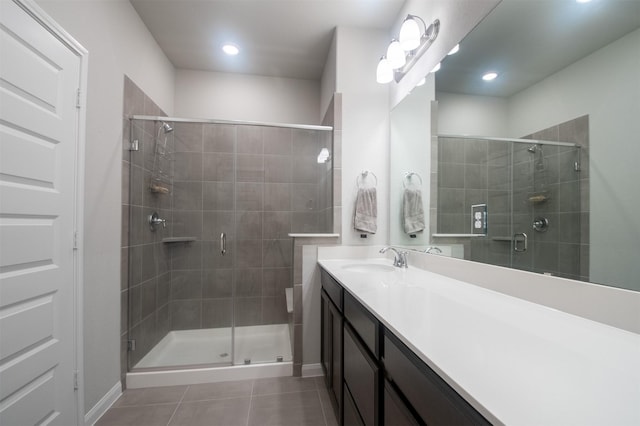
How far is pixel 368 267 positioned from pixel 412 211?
20.4 inches

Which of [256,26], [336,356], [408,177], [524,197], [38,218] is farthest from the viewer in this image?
[256,26]

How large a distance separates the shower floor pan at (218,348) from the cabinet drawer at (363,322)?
115 centimetres

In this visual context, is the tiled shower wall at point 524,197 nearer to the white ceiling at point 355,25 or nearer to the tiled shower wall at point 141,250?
the white ceiling at point 355,25

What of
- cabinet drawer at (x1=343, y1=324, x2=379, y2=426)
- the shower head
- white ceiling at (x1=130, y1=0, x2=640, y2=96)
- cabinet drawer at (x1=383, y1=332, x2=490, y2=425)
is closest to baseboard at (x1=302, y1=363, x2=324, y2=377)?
cabinet drawer at (x1=343, y1=324, x2=379, y2=426)

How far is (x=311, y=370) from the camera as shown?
6.27 ft

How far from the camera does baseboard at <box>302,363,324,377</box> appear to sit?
6.24 feet

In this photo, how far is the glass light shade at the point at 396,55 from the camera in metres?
1.71

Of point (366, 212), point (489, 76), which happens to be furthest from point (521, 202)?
point (366, 212)

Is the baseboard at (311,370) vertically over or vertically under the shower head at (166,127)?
under

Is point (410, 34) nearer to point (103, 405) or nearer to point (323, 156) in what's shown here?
point (323, 156)

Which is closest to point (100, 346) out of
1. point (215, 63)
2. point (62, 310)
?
point (62, 310)

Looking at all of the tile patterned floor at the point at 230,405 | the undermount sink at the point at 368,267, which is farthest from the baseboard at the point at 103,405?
the undermount sink at the point at 368,267

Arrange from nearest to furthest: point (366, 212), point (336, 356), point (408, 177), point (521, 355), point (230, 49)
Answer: point (521, 355)
point (336, 356)
point (408, 177)
point (366, 212)
point (230, 49)

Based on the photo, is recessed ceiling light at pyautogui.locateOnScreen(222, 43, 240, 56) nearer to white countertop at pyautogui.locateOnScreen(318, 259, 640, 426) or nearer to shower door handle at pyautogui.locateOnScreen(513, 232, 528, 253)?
white countertop at pyautogui.locateOnScreen(318, 259, 640, 426)
